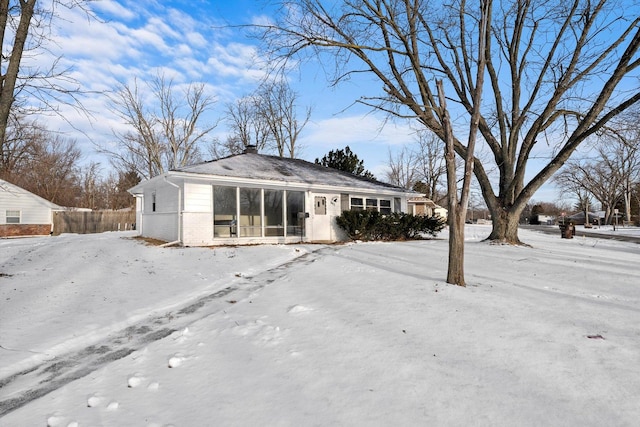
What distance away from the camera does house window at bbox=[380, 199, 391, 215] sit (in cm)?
1639

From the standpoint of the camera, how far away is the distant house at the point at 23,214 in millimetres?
21031

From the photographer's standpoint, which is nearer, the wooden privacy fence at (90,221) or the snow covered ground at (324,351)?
the snow covered ground at (324,351)

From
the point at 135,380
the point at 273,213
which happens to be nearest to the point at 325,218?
the point at 273,213

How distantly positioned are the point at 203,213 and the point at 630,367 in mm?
11385

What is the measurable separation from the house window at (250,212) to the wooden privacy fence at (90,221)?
19.6 m

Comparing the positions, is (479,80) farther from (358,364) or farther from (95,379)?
(95,379)

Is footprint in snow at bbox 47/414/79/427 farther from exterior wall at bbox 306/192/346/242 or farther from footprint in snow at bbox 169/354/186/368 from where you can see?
exterior wall at bbox 306/192/346/242

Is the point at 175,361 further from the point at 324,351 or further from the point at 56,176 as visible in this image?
the point at 56,176

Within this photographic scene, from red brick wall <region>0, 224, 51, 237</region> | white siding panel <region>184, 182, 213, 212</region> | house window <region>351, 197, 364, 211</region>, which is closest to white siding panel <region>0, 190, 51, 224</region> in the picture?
red brick wall <region>0, 224, 51, 237</region>

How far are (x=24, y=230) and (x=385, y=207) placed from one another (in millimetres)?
23419

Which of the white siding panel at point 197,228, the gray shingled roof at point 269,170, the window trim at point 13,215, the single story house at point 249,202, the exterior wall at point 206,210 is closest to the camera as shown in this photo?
the white siding panel at point 197,228

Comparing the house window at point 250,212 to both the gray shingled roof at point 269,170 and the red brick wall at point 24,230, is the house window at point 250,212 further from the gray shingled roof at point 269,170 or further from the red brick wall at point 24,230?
the red brick wall at point 24,230

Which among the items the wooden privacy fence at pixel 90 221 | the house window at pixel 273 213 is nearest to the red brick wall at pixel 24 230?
the wooden privacy fence at pixel 90 221

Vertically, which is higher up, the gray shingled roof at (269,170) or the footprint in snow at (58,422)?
the gray shingled roof at (269,170)
